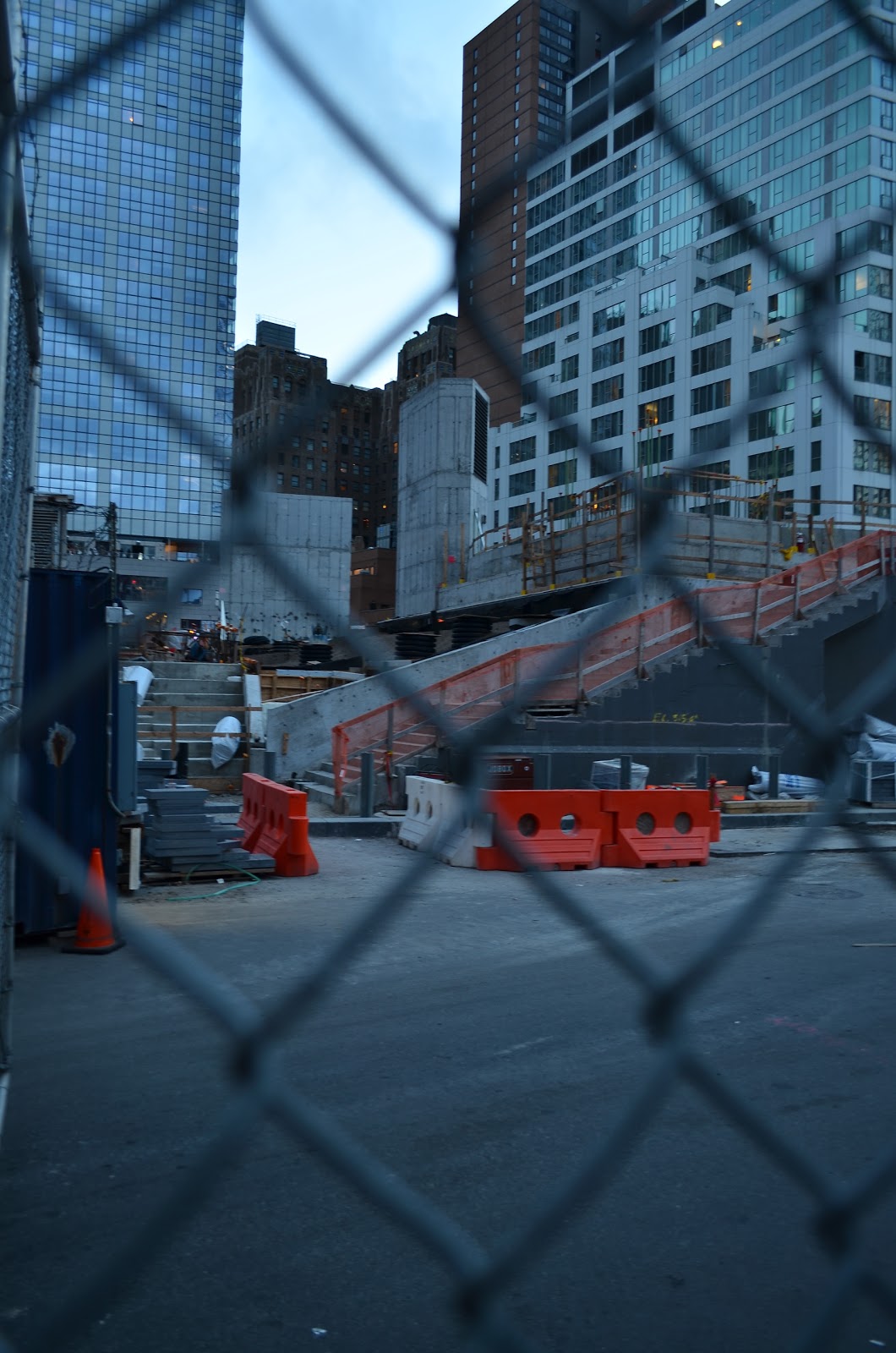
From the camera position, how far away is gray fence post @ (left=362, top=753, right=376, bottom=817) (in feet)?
44.7

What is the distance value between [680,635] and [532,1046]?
13.0 m

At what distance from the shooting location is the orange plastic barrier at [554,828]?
440 inches

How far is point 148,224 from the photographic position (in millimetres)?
1830

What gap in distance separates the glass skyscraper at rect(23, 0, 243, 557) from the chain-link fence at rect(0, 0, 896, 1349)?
0.88 ft

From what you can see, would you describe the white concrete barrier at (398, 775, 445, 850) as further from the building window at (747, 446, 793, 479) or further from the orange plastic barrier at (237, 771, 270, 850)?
the building window at (747, 446, 793, 479)

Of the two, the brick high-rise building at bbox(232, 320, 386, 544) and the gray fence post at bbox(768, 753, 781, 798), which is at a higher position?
the brick high-rise building at bbox(232, 320, 386, 544)

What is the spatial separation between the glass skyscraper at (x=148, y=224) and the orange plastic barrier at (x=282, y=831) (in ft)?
28.9

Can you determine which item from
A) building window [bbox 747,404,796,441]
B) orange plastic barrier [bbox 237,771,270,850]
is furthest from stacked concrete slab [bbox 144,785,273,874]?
building window [bbox 747,404,796,441]

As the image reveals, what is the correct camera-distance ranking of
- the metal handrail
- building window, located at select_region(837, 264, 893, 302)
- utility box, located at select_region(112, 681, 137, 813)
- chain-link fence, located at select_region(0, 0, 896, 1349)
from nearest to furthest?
chain-link fence, located at select_region(0, 0, 896, 1349), building window, located at select_region(837, 264, 893, 302), utility box, located at select_region(112, 681, 137, 813), the metal handrail

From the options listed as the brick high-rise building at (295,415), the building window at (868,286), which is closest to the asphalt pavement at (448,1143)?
the brick high-rise building at (295,415)

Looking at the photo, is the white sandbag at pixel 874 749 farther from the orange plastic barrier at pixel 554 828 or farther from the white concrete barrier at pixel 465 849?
the white concrete barrier at pixel 465 849

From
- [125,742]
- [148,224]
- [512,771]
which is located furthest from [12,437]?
[512,771]

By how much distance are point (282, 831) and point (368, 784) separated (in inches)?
114

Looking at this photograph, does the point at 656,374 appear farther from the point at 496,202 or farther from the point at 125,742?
the point at 496,202
